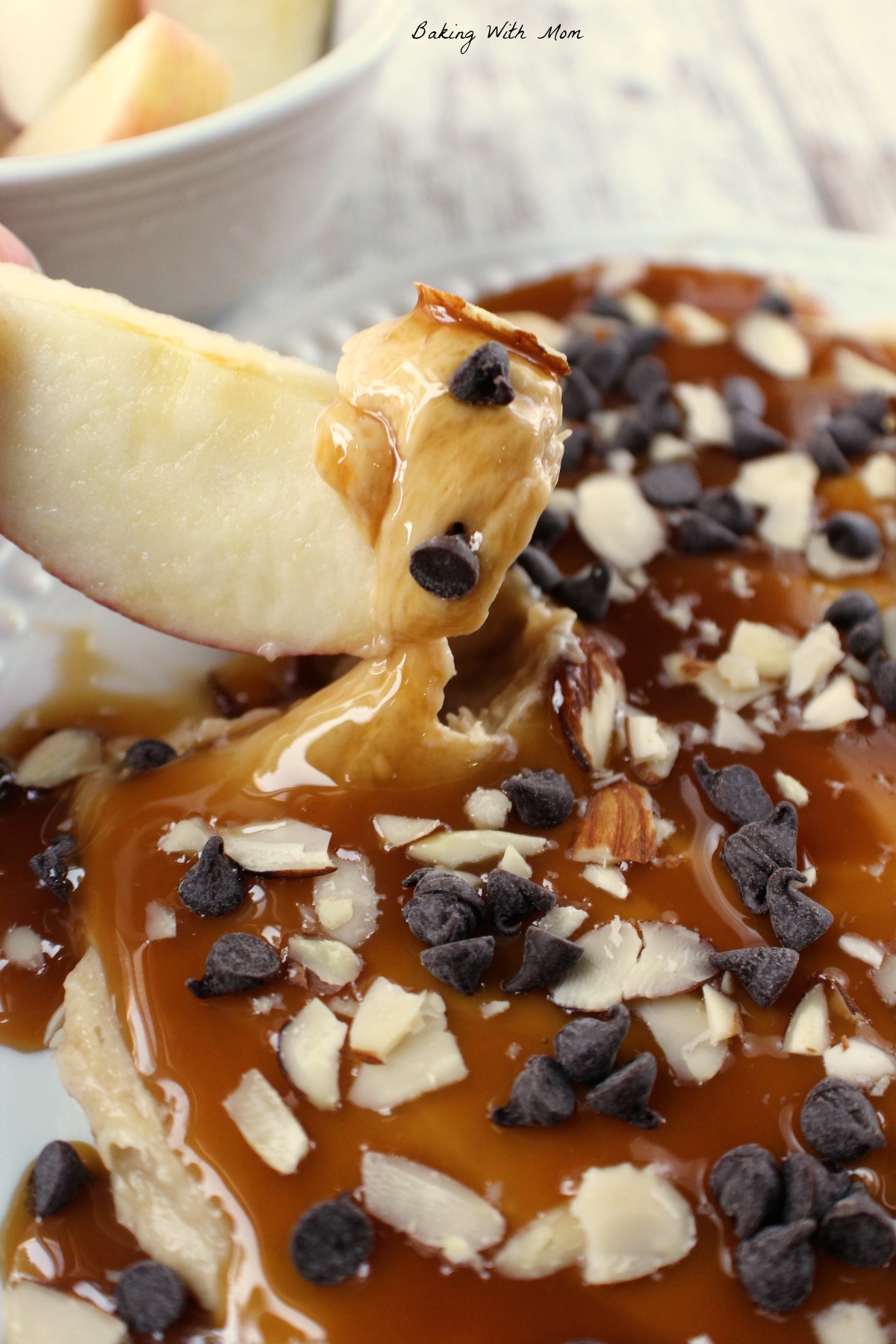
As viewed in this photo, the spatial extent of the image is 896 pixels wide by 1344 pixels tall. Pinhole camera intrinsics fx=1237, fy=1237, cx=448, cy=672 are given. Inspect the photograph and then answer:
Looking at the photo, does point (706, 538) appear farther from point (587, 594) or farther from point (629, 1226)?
point (629, 1226)

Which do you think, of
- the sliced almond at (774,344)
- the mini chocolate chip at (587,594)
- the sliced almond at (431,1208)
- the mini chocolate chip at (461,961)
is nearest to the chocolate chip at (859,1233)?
the sliced almond at (431,1208)

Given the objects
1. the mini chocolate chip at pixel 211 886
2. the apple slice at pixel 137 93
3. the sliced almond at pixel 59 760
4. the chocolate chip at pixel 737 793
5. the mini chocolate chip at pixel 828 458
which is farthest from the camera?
the mini chocolate chip at pixel 828 458

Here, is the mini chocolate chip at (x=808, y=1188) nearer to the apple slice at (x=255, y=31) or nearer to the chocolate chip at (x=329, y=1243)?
the chocolate chip at (x=329, y=1243)

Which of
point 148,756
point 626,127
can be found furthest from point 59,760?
point 626,127

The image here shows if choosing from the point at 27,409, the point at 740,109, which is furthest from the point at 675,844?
the point at 740,109

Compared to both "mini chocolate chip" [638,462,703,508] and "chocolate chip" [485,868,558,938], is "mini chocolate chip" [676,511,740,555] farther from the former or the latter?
"chocolate chip" [485,868,558,938]

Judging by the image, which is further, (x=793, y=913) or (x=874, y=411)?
(x=874, y=411)
